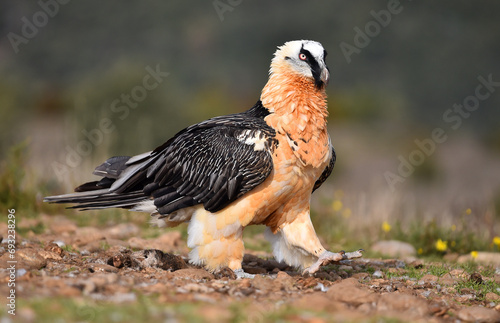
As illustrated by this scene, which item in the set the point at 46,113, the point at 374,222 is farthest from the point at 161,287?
the point at 46,113

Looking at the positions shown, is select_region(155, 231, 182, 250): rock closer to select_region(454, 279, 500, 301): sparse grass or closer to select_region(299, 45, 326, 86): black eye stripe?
select_region(299, 45, 326, 86): black eye stripe

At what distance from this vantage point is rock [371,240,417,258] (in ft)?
31.0

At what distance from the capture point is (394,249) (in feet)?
31.7

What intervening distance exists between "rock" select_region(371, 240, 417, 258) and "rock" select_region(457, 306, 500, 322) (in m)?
4.10

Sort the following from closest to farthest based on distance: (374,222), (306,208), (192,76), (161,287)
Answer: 1. (161,287)
2. (306,208)
3. (374,222)
4. (192,76)

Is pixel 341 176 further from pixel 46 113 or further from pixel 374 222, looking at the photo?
pixel 46 113

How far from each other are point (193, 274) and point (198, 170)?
46.9 inches

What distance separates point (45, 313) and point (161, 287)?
1.22 metres

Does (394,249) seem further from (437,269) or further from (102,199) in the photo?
(102,199)

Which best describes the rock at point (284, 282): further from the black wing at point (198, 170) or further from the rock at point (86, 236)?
the rock at point (86, 236)

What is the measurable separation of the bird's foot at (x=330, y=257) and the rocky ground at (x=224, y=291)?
0.27 m

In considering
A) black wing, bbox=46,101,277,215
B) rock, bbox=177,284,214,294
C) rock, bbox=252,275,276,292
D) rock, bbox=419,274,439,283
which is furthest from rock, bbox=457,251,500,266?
rock, bbox=177,284,214,294

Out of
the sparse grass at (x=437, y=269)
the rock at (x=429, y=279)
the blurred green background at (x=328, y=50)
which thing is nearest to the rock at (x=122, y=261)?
the rock at (x=429, y=279)

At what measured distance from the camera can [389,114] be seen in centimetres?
5191
